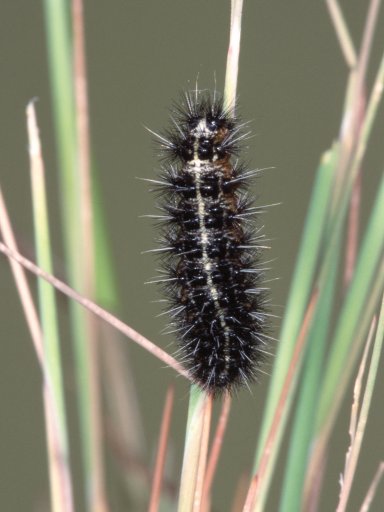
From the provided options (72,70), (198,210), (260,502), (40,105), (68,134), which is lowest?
(260,502)

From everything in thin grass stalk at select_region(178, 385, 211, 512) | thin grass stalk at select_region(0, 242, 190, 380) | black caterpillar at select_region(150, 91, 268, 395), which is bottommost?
thin grass stalk at select_region(178, 385, 211, 512)

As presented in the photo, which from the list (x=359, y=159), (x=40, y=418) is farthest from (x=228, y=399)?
(x=40, y=418)

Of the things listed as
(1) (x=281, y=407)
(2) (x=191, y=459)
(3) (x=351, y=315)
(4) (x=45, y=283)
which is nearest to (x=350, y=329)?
(3) (x=351, y=315)

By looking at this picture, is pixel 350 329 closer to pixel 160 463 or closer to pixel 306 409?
pixel 306 409

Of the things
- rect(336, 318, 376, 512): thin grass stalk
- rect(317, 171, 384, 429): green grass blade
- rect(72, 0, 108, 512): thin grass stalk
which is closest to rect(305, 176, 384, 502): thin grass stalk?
rect(317, 171, 384, 429): green grass blade

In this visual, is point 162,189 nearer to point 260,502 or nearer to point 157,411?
point 260,502

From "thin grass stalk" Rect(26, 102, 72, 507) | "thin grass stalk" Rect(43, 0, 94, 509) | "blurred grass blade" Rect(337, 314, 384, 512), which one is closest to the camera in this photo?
"blurred grass blade" Rect(337, 314, 384, 512)

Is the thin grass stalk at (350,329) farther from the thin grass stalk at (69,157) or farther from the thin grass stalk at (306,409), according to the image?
the thin grass stalk at (69,157)

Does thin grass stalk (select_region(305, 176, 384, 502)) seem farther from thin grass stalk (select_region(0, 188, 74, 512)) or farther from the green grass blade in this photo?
thin grass stalk (select_region(0, 188, 74, 512))
